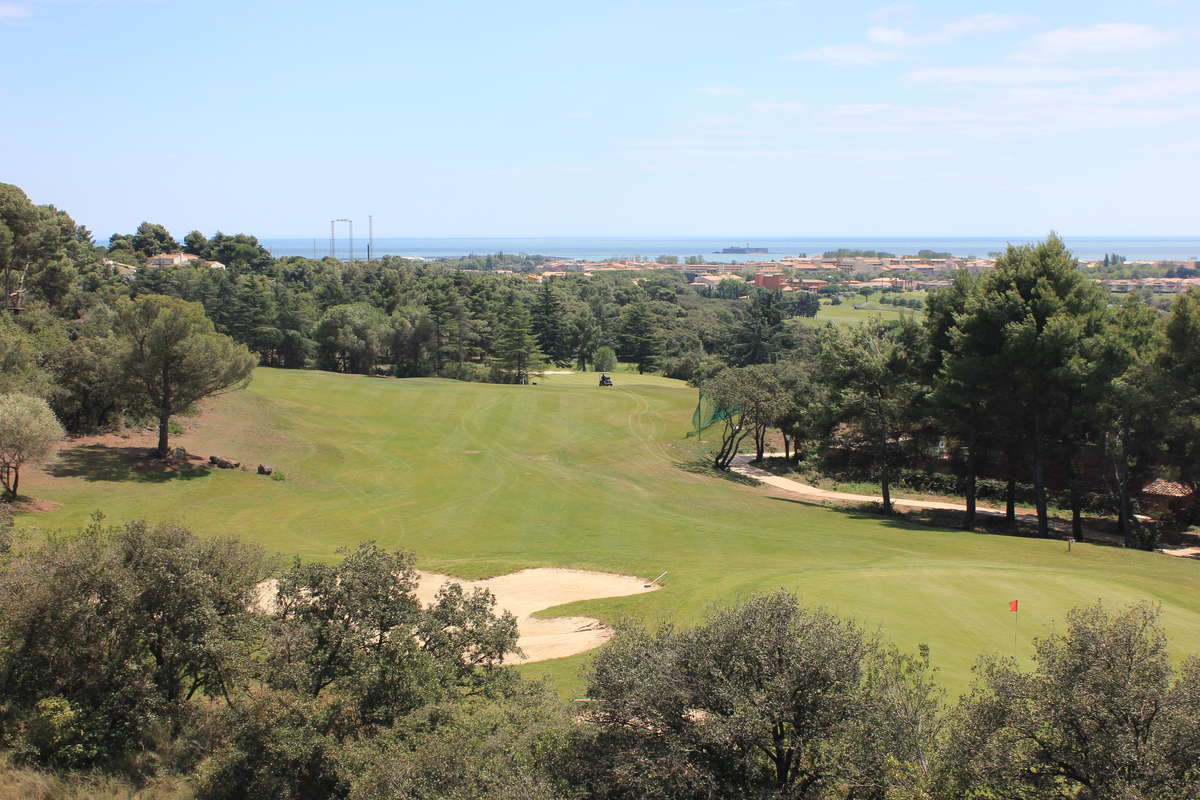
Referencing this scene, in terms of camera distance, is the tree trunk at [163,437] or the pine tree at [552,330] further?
the pine tree at [552,330]

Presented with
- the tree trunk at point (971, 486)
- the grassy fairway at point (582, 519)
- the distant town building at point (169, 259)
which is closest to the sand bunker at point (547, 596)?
the grassy fairway at point (582, 519)

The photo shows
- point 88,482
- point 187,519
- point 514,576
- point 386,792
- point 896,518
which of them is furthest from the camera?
point 896,518

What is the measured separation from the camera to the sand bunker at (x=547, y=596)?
21156mm

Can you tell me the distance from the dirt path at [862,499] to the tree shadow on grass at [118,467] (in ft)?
102

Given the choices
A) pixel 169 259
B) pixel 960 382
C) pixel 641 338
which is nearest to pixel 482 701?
pixel 960 382

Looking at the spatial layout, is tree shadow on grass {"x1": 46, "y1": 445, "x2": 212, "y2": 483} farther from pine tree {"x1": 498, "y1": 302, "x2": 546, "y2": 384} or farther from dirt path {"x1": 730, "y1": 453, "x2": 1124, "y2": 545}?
pine tree {"x1": 498, "y1": 302, "x2": 546, "y2": 384}

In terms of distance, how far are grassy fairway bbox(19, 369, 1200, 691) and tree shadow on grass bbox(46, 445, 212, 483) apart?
0.19 metres

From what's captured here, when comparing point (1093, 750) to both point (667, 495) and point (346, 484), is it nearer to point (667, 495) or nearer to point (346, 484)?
point (667, 495)

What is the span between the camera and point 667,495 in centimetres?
4062

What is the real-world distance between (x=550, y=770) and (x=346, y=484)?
29.6 meters

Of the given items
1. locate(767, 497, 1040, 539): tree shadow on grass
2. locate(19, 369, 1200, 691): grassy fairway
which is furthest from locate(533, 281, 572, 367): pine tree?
locate(767, 497, 1040, 539): tree shadow on grass

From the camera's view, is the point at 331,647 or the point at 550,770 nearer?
the point at 550,770

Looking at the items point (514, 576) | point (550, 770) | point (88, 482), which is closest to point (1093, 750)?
point (550, 770)

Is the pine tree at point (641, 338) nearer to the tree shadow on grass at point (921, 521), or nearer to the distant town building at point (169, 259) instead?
the distant town building at point (169, 259)
